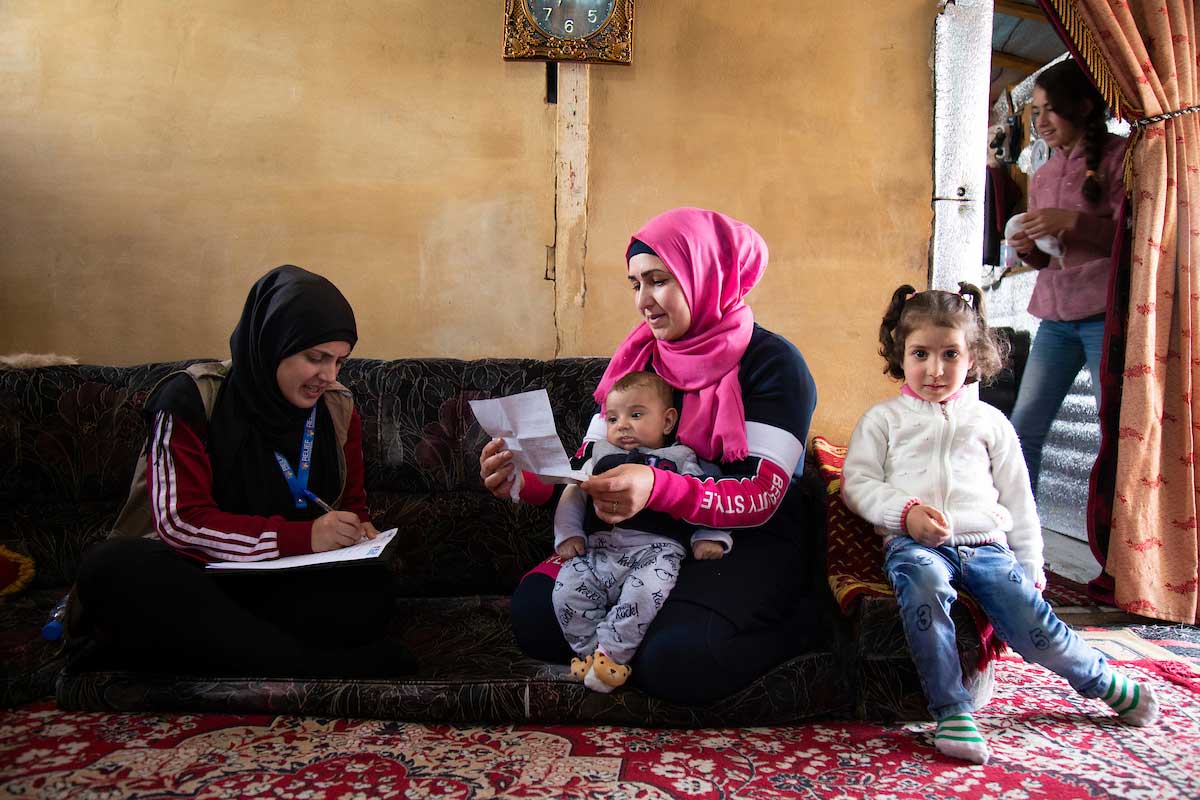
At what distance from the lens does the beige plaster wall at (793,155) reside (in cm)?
288

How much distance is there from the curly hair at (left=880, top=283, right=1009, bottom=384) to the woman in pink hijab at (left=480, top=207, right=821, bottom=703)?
0.31m

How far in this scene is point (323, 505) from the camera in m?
1.96

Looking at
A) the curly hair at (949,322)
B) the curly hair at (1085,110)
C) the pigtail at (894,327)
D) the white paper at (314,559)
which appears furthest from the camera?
the curly hair at (1085,110)

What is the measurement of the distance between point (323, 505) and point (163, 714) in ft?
1.84

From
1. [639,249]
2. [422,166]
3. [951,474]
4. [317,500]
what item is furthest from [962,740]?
[422,166]

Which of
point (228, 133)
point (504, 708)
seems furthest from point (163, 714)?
point (228, 133)

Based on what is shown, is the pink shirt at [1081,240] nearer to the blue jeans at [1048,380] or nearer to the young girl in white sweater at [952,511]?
the blue jeans at [1048,380]

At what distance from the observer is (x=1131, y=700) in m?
1.72

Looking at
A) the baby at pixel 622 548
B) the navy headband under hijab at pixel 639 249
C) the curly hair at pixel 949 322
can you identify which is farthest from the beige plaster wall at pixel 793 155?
the baby at pixel 622 548

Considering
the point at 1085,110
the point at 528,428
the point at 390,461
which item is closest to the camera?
A: the point at 528,428

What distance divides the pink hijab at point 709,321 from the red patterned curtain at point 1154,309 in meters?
1.60

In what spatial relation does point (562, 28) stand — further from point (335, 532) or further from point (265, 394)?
point (335, 532)

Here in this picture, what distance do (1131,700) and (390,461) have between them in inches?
78.7

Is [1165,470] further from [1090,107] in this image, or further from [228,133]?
[228,133]
